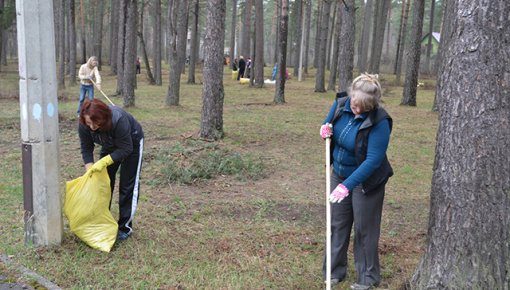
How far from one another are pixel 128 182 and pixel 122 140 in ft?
1.70

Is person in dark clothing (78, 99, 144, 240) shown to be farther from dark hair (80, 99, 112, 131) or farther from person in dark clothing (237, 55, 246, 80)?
person in dark clothing (237, 55, 246, 80)

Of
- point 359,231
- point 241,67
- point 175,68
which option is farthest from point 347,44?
point 241,67

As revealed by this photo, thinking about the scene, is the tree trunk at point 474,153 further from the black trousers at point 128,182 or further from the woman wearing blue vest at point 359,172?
the black trousers at point 128,182

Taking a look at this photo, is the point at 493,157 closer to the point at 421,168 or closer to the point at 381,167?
the point at 381,167

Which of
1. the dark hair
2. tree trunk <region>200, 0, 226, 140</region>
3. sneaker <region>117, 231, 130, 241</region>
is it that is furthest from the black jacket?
tree trunk <region>200, 0, 226, 140</region>

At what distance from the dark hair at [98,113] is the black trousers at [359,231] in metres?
1.96

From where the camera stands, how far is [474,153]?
3.06 metres

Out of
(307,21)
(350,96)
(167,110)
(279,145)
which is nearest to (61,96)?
(167,110)

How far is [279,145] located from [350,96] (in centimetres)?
617

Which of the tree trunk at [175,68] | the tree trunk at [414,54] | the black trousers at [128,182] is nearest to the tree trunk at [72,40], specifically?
the tree trunk at [175,68]

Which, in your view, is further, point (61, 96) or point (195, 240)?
point (61, 96)

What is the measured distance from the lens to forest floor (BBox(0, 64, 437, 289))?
3957mm

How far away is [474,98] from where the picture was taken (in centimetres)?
305

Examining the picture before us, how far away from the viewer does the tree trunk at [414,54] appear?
1608 cm
